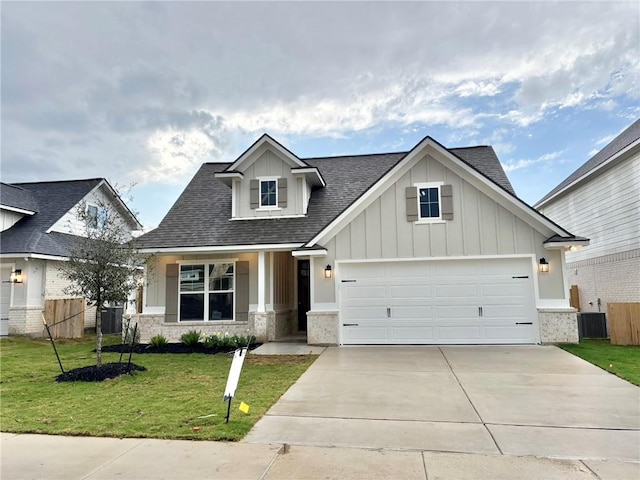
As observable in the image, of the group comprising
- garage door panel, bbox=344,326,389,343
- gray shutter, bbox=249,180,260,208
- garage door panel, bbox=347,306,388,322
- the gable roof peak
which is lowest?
garage door panel, bbox=344,326,389,343

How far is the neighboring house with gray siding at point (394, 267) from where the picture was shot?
11.3 m

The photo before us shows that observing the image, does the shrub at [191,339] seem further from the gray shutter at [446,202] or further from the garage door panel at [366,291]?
the gray shutter at [446,202]

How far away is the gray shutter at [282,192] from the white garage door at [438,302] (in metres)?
3.44

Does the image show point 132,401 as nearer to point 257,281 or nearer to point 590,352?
point 257,281

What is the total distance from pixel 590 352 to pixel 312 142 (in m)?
15.5

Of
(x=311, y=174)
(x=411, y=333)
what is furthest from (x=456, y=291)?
(x=311, y=174)

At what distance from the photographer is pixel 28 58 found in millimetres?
13258

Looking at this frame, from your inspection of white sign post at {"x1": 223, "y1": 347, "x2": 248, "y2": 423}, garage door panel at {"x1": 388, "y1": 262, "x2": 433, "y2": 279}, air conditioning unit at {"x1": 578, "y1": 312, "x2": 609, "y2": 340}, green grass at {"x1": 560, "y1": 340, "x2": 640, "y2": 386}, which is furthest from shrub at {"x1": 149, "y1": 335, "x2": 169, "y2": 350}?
air conditioning unit at {"x1": 578, "y1": 312, "x2": 609, "y2": 340}

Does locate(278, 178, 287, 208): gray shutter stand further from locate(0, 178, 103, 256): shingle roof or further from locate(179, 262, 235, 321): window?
locate(0, 178, 103, 256): shingle roof

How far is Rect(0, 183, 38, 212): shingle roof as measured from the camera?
17.1m

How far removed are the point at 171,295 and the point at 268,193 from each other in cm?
469

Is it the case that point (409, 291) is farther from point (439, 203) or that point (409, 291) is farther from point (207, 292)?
point (207, 292)

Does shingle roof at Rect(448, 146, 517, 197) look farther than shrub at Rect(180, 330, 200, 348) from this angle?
Yes

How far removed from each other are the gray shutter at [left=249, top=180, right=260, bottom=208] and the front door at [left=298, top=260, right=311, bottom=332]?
9.21 ft
